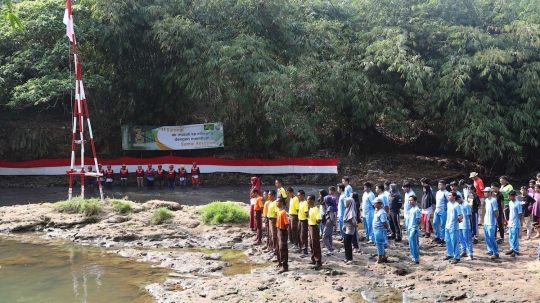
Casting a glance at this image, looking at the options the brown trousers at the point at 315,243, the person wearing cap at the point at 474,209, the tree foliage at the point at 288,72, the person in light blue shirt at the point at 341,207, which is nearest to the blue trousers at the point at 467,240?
the person wearing cap at the point at 474,209

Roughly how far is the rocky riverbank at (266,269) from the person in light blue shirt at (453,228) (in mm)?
250

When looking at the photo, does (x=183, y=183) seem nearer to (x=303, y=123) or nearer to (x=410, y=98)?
(x=303, y=123)

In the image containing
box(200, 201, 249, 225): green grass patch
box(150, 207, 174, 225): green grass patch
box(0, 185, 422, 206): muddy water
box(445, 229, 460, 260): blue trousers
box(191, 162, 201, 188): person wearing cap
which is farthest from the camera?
Answer: box(191, 162, 201, 188): person wearing cap

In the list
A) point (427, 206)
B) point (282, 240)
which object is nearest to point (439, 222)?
point (427, 206)

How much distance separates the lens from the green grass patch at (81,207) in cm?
1566

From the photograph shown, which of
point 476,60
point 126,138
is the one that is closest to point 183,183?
point 126,138

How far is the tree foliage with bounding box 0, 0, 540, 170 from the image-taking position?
23172 millimetres

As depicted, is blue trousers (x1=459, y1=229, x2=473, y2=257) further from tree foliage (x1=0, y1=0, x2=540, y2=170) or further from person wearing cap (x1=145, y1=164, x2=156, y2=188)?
person wearing cap (x1=145, y1=164, x2=156, y2=188)

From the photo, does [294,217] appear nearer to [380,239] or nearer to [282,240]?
[282,240]

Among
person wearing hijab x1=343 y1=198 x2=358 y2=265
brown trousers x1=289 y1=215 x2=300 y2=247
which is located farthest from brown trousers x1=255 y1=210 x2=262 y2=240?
person wearing hijab x1=343 y1=198 x2=358 y2=265

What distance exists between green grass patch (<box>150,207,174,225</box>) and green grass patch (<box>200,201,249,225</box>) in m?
0.96

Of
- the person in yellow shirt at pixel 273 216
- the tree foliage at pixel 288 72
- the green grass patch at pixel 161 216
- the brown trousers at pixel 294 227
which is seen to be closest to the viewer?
the person in yellow shirt at pixel 273 216

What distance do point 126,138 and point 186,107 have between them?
3371mm

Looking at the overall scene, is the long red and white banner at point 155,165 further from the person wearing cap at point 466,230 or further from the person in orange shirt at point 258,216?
the person wearing cap at point 466,230
